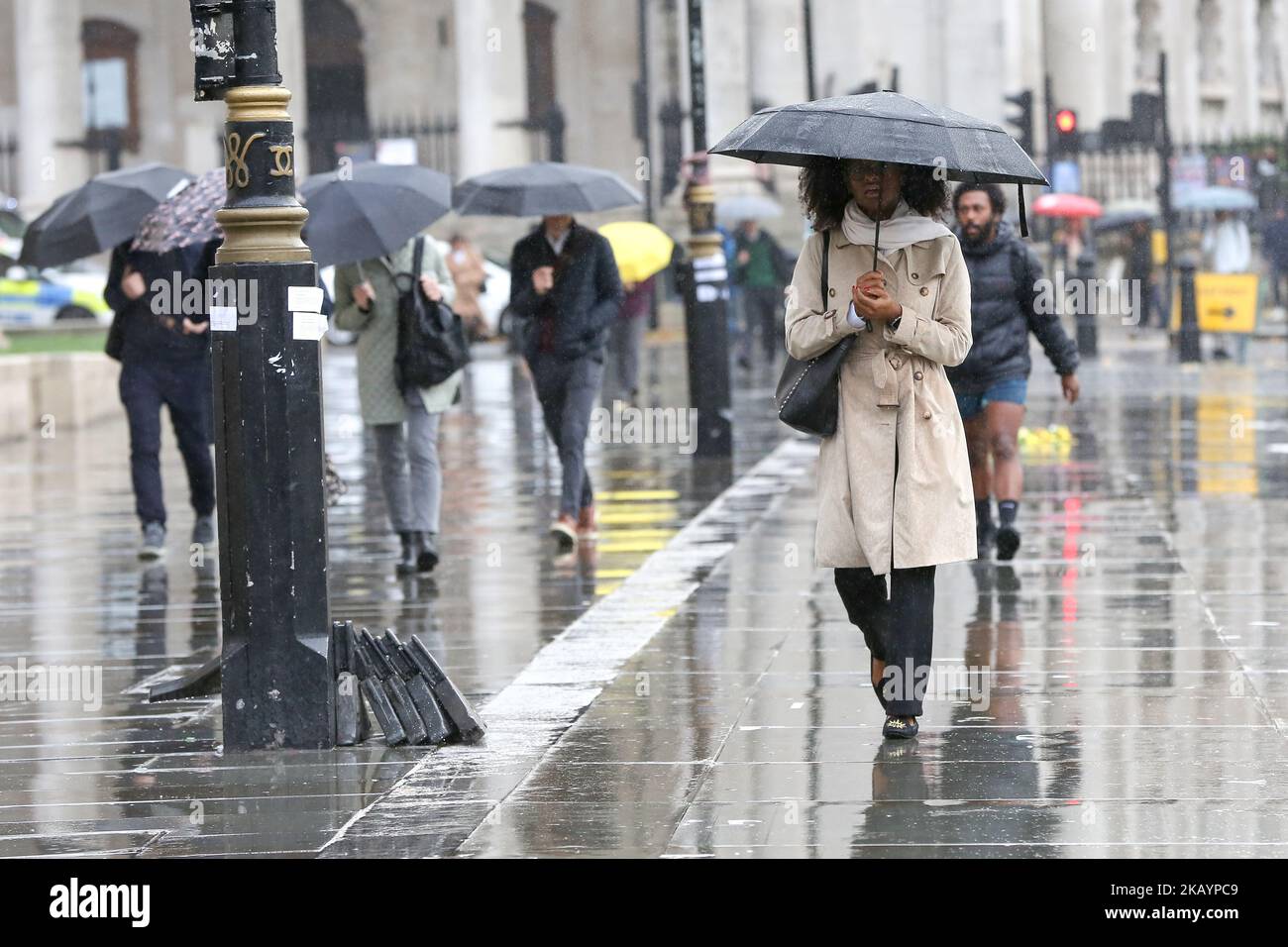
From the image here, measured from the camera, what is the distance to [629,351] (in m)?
21.8

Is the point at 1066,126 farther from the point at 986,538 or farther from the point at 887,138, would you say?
the point at 887,138

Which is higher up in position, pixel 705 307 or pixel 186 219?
pixel 186 219

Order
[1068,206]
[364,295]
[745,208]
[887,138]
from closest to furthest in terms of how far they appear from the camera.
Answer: [887,138]
[364,295]
[745,208]
[1068,206]

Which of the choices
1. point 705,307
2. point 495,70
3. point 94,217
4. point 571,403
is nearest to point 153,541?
point 94,217

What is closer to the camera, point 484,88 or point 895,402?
point 895,402

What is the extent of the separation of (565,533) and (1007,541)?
227cm

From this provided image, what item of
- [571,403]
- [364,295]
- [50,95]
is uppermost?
[50,95]

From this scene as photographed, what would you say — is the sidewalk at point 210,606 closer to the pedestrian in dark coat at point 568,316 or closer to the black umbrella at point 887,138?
the pedestrian in dark coat at point 568,316

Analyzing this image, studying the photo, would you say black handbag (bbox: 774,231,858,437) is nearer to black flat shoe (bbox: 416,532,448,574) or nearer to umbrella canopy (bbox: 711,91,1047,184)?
umbrella canopy (bbox: 711,91,1047,184)

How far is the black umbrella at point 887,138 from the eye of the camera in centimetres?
652

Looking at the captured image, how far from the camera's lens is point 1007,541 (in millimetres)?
10531

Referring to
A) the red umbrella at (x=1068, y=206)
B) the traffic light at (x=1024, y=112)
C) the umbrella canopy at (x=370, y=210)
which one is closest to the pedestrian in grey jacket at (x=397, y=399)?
the umbrella canopy at (x=370, y=210)

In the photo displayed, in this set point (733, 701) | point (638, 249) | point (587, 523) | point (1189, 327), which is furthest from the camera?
point (1189, 327)
